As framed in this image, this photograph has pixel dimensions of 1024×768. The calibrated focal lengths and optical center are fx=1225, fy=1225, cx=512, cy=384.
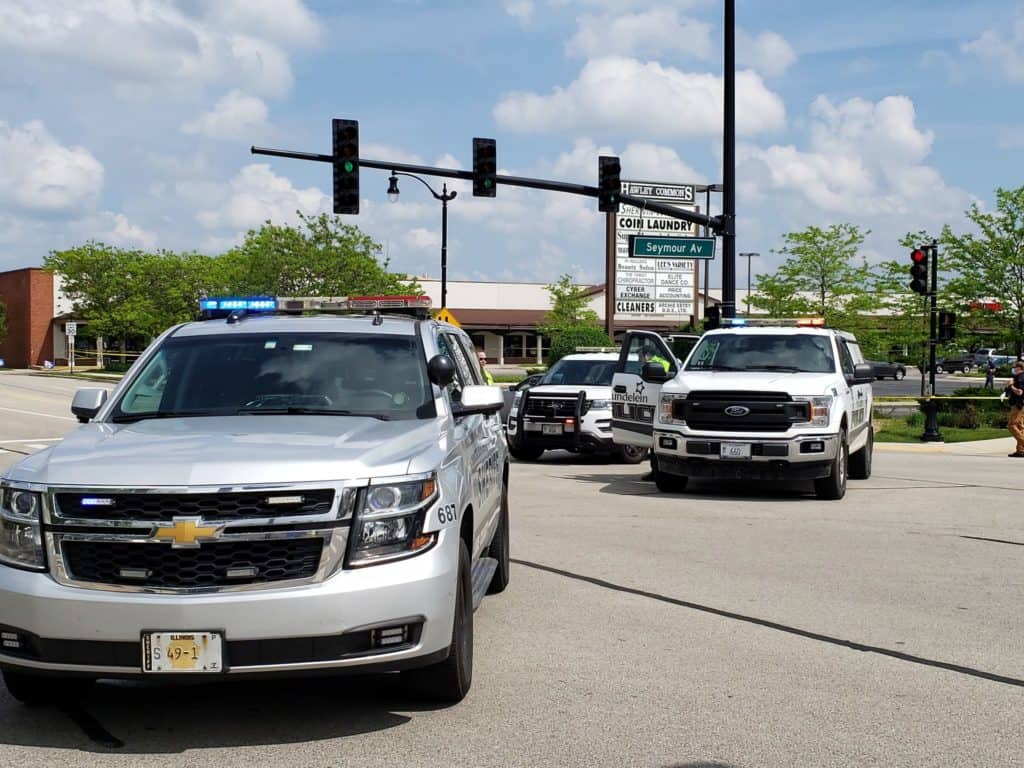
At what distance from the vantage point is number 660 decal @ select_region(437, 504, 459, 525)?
5353 mm

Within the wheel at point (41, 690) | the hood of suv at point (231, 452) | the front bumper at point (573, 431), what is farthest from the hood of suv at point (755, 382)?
the wheel at point (41, 690)

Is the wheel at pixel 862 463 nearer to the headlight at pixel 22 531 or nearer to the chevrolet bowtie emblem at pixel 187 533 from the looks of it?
the chevrolet bowtie emblem at pixel 187 533

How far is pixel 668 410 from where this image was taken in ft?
48.9

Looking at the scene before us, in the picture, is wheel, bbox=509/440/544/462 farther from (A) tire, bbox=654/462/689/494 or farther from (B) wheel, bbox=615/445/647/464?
(A) tire, bbox=654/462/689/494

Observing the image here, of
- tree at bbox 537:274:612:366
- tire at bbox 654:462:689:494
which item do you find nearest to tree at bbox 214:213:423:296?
tree at bbox 537:274:612:366

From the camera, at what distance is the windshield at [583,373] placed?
66.9 feet

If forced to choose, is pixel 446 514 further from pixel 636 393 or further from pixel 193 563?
pixel 636 393

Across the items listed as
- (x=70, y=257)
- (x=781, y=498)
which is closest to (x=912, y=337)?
(x=781, y=498)

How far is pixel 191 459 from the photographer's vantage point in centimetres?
513

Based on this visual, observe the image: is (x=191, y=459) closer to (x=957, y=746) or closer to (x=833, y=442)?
(x=957, y=746)

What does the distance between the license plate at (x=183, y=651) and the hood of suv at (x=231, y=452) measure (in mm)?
608

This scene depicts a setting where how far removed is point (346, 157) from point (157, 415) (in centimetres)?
1811

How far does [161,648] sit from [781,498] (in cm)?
1114

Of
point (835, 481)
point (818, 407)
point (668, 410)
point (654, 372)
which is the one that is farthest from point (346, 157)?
point (835, 481)
